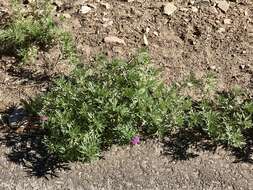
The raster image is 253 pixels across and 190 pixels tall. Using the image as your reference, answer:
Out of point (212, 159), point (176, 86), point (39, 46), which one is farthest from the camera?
point (39, 46)

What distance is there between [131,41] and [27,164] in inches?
71.7

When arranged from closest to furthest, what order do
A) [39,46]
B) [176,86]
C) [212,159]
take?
1. [212,159]
2. [176,86]
3. [39,46]

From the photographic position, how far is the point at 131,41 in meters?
6.02

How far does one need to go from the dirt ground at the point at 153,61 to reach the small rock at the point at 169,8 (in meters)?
0.03

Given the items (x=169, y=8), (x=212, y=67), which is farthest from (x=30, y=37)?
(x=212, y=67)

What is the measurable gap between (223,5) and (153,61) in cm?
111

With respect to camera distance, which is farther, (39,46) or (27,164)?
(39,46)

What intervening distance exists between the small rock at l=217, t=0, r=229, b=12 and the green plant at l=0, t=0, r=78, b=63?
172cm

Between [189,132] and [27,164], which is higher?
[189,132]

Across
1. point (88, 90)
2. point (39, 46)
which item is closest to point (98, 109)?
point (88, 90)

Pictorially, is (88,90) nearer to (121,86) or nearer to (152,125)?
(121,86)

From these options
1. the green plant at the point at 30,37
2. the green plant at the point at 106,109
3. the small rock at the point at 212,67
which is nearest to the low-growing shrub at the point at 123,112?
the green plant at the point at 106,109

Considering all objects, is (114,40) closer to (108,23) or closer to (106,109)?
(108,23)

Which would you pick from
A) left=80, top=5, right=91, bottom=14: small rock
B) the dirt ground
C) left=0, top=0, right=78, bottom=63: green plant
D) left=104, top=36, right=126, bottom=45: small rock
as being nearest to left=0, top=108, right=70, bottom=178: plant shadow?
the dirt ground
